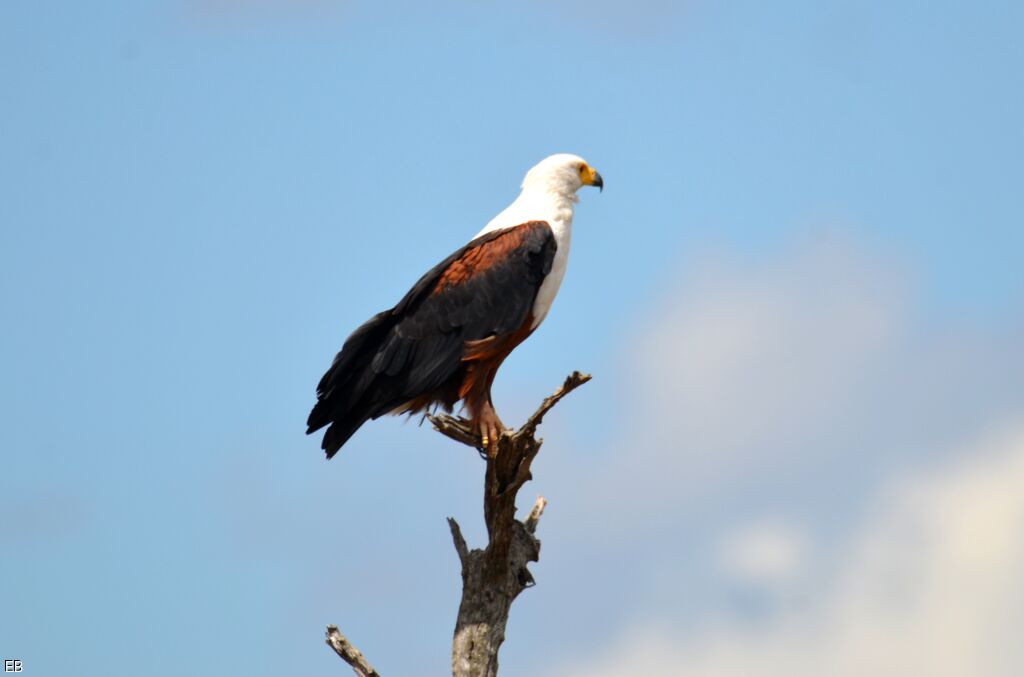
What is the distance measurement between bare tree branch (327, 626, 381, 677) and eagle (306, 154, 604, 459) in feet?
5.37

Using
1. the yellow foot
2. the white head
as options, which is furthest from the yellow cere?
the yellow foot

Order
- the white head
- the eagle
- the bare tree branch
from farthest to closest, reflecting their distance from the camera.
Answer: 1. the white head
2. the eagle
3. the bare tree branch

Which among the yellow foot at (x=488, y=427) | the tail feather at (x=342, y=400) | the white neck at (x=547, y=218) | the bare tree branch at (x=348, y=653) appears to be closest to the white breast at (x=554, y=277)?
the white neck at (x=547, y=218)

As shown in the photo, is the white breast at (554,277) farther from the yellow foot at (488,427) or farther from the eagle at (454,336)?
the yellow foot at (488,427)

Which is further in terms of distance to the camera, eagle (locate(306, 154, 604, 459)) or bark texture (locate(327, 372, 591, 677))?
eagle (locate(306, 154, 604, 459))

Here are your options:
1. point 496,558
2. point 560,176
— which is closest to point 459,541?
point 496,558

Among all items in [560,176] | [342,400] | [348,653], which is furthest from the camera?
[560,176]

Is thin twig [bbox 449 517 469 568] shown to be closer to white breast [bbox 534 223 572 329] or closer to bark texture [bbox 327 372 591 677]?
bark texture [bbox 327 372 591 677]

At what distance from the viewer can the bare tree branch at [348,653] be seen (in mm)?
8820

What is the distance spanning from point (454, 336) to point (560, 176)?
1419 mm

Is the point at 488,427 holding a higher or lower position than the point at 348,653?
higher

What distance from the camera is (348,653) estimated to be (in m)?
8.85

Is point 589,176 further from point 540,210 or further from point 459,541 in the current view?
point 459,541

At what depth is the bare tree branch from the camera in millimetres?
8820
